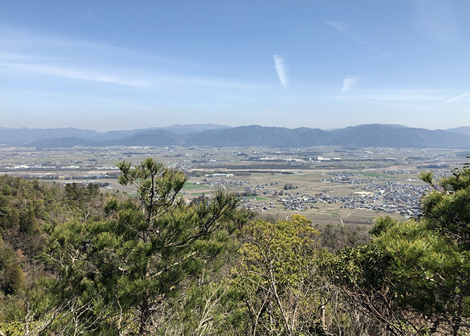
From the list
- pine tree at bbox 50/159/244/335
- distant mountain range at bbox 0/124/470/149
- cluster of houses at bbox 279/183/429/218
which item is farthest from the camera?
distant mountain range at bbox 0/124/470/149

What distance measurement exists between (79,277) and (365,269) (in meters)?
4.37

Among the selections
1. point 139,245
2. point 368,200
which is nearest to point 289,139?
point 368,200

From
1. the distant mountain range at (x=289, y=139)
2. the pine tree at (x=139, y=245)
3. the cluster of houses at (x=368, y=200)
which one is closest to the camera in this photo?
the pine tree at (x=139, y=245)

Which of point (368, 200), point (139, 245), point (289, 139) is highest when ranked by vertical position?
point (289, 139)

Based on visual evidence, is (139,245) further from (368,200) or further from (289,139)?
(289,139)

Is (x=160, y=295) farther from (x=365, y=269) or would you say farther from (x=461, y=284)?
(x=461, y=284)

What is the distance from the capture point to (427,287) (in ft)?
6.66

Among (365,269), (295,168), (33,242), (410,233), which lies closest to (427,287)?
(410,233)

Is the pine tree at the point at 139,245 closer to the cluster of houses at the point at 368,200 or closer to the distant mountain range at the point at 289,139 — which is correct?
the cluster of houses at the point at 368,200

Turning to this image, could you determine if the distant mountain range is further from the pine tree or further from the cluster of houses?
the pine tree

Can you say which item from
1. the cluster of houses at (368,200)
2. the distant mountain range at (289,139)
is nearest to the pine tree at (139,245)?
the cluster of houses at (368,200)

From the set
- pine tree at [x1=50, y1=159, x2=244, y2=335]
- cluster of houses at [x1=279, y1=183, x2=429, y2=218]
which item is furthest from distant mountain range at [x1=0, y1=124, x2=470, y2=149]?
pine tree at [x1=50, y1=159, x2=244, y2=335]

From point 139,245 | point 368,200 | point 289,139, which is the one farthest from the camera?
point 289,139

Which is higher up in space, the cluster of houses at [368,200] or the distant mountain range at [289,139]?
the distant mountain range at [289,139]
